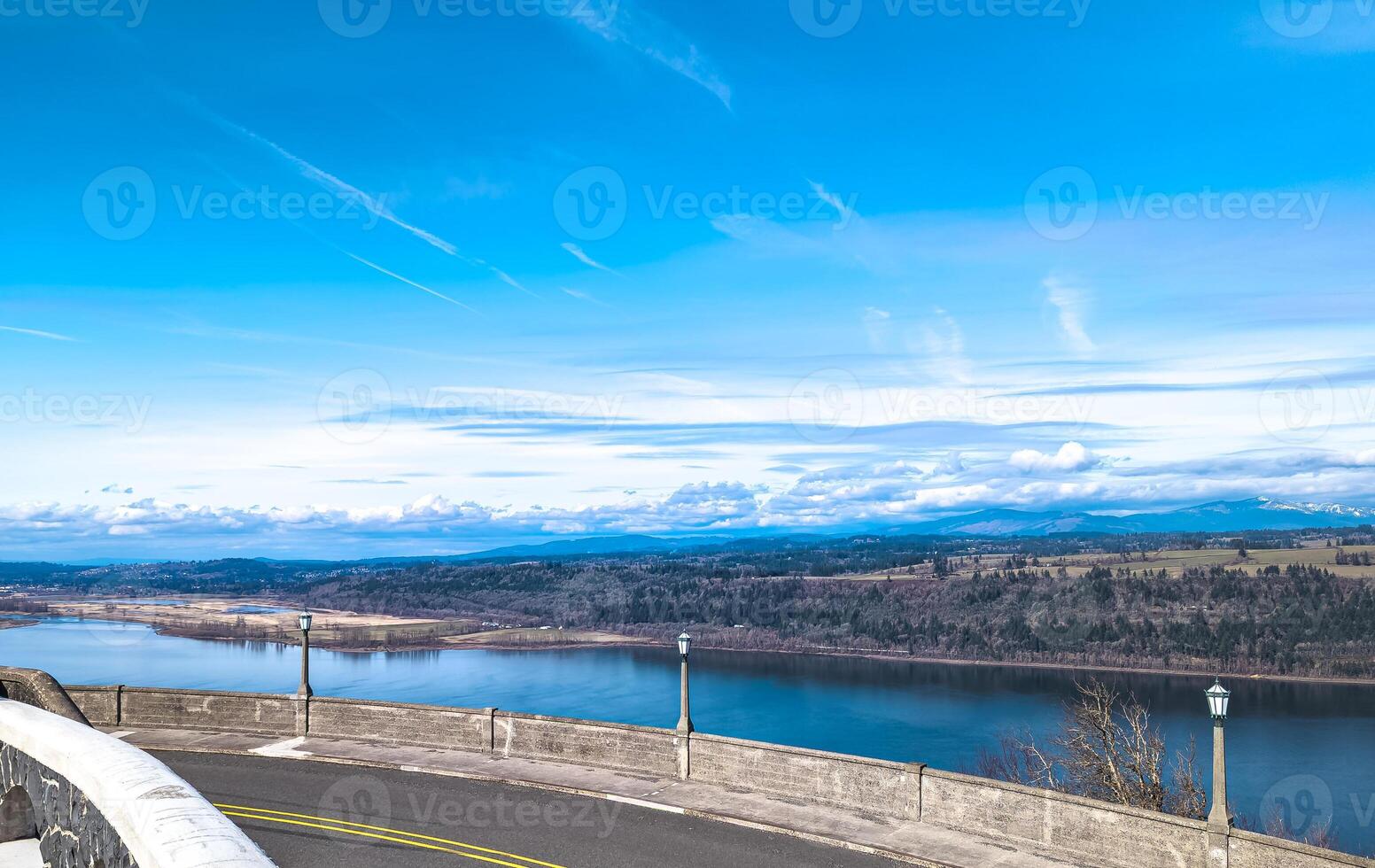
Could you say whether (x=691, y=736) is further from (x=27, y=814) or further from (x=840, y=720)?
(x=840, y=720)

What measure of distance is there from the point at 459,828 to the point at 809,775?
6363 millimetres

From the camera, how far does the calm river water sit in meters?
86.2

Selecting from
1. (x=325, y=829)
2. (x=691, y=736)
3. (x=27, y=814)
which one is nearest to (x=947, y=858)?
(x=691, y=736)

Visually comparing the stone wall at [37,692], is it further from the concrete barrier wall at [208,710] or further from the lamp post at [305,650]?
the concrete barrier wall at [208,710]

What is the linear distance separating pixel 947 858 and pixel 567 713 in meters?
93.8

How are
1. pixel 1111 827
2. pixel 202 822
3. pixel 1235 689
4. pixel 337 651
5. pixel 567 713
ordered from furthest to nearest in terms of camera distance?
pixel 337 651 → pixel 1235 689 → pixel 567 713 → pixel 1111 827 → pixel 202 822

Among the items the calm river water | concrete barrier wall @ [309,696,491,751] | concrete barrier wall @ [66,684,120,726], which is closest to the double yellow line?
concrete barrier wall @ [309,696,491,751]

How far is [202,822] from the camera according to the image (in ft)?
25.6

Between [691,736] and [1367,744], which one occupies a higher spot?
[691,736]

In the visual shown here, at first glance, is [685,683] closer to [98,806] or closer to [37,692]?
[37,692]

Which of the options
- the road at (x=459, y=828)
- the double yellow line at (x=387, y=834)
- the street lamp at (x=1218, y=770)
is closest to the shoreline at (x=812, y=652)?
the street lamp at (x=1218, y=770)

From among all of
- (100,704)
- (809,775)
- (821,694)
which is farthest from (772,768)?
(821,694)

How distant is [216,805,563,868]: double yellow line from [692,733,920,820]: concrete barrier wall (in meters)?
5.07

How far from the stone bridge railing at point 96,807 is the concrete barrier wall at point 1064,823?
40.9 ft
